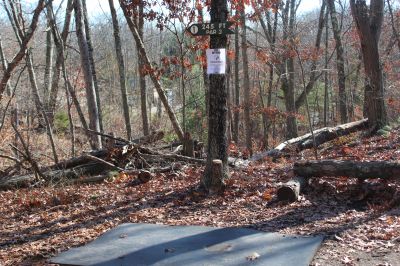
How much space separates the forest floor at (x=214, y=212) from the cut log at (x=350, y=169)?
0.17 m

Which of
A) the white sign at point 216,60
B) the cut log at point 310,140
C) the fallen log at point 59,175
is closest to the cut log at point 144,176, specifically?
the fallen log at point 59,175

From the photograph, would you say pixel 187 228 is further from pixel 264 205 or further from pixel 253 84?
pixel 253 84

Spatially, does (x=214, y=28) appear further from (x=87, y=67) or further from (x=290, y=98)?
(x=290, y=98)

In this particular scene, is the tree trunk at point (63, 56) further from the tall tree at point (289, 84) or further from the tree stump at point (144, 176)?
the tall tree at point (289, 84)

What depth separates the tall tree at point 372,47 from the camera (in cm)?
1277

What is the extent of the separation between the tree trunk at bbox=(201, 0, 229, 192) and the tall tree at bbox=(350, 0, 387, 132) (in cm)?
722

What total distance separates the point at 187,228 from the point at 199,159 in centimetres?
435

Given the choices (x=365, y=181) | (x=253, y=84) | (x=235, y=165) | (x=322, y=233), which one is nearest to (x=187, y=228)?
(x=322, y=233)

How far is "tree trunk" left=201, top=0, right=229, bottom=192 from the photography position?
6883 millimetres

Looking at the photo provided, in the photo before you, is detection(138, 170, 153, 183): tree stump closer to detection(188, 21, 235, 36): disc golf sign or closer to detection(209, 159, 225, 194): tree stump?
detection(209, 159, 225, 194): tree stump

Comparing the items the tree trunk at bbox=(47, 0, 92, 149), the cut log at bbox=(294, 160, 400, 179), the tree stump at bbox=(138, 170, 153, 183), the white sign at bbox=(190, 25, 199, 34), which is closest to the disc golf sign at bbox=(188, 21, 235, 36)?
the white sign at bbox=(190, 25, 199, 34)

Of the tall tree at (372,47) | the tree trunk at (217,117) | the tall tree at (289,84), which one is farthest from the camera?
the tall tree at (289,84)

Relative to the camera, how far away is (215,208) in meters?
6.57

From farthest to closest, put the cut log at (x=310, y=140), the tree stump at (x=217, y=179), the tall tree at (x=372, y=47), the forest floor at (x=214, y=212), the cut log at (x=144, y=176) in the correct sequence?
the tall tree at (x=372, y=47)
the cut log at (x=310, y=140)
the cut log at (x=144, y=176)
the tree stump at (x=217, y=179)
the forest floor at (x=214, y=212)
